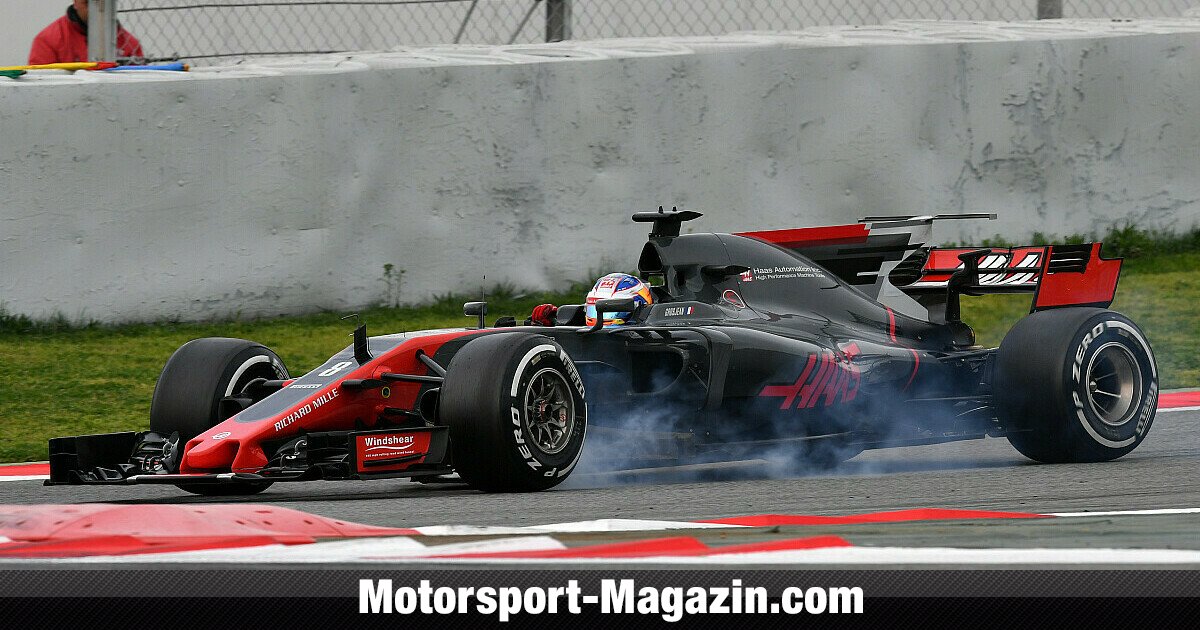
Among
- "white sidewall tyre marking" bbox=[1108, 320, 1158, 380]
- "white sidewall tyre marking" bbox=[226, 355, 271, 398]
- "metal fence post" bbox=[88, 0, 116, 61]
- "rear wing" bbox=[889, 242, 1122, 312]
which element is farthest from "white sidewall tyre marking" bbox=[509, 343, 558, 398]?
"metal fence post" bbox=[88, 0, 116, 61]

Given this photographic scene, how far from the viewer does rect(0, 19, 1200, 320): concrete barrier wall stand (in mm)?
9844

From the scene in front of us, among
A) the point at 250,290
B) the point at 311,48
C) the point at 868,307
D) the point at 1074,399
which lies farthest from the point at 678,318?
the point at 311,48

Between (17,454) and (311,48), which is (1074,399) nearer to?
(17,454)

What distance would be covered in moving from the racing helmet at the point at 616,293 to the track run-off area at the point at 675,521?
0.66 metres

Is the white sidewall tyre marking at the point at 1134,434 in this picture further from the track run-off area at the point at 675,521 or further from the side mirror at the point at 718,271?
the side mirror at the point at 718,271

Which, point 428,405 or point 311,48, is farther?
point 311,48

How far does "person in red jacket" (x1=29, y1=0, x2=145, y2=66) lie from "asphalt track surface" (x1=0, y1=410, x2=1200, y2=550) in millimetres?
4859

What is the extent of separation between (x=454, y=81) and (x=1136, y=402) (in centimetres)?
500

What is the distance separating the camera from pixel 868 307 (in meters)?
7.38

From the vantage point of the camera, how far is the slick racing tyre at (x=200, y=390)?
21.1 ft

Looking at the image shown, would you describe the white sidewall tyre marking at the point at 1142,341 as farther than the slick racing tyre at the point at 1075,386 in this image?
Yes

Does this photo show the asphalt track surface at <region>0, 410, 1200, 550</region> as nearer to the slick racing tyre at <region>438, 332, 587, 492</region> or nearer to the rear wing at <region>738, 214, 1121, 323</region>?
the slick racing tyre at <region>438, 332, 587, 492</region>

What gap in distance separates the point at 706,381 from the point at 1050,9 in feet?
21.1

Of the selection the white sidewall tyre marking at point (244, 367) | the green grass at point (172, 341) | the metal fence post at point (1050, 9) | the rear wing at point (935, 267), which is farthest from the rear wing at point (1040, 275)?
the metal fence post at point (1050, 9)
